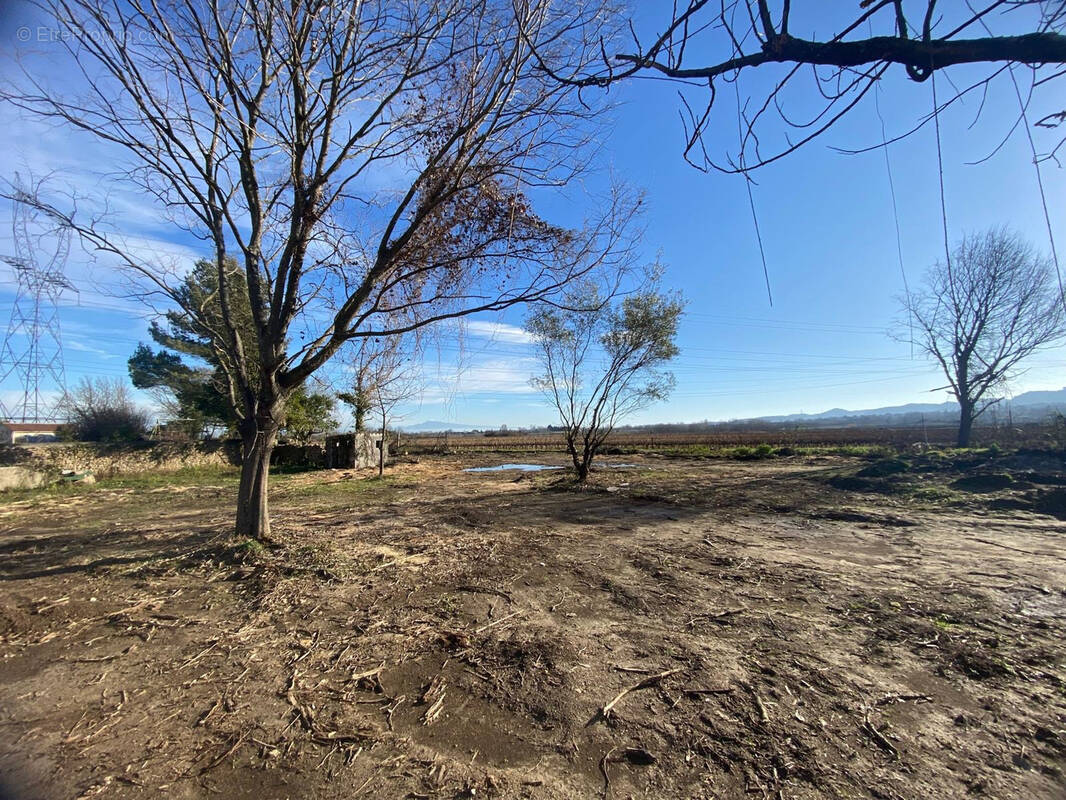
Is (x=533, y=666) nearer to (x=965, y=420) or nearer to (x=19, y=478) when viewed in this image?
(x=19, y=478)

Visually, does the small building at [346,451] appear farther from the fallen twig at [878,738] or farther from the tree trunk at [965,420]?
the tree trunk at [965,420]

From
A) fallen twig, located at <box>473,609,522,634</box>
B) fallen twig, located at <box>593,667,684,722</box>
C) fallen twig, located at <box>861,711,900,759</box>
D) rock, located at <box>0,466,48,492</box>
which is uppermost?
rock, located at <box>0,466,48,492</box>

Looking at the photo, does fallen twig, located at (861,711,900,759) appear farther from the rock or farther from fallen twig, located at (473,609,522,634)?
the rock

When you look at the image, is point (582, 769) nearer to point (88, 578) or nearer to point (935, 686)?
point (935, 686)

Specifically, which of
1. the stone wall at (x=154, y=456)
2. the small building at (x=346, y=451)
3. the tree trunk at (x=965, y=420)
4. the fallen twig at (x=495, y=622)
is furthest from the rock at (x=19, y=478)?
the tree trunk at (x=965, y=420)

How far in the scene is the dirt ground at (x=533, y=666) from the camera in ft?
7.18

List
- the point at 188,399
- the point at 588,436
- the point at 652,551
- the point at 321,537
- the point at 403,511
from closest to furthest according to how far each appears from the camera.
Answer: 1. the point at 652,551
2. the point at 321,537
3. the point at 403,511
4. the point at 588,436
5. the point at 188,399

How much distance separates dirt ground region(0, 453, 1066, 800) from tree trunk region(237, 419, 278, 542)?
12.8 inches

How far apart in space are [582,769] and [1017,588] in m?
5.49

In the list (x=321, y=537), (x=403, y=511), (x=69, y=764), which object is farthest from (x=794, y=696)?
(x=403, y=511)

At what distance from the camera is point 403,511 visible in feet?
32.4

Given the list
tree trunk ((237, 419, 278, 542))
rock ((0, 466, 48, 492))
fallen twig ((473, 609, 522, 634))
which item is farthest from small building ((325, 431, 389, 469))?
fallen twig ((473, 609, 522, 634))

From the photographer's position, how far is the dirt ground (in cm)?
219

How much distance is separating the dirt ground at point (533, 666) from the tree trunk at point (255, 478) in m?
0.33
